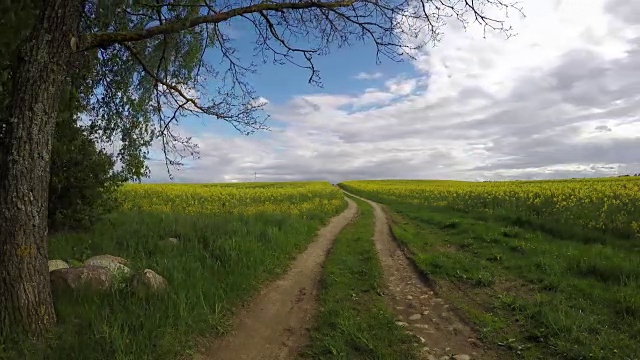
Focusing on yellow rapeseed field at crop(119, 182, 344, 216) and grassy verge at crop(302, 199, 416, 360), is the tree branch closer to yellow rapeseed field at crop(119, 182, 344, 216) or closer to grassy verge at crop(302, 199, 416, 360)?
grassy verge at crop(302, 199, 416, 360)

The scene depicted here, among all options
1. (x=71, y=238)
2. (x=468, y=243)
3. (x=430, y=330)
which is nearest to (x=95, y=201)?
(x=71, y=238)

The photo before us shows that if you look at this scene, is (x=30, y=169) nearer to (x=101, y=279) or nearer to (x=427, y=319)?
(x=101, y=279)

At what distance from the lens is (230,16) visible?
5906 millimetres

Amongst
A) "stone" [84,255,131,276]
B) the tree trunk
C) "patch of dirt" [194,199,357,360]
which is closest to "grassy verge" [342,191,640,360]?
"patch of dirt" [194,199,357,360]

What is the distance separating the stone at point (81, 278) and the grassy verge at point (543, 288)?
19.0 feet

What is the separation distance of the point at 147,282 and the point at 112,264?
1466mm

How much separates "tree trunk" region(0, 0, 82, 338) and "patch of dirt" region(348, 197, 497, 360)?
4.86 m

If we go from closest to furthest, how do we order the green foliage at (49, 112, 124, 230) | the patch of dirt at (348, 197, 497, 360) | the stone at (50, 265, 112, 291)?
the patch of dirt at (348, 197, 497, 360) → the stone at (50, 265, 112, 291) → the green foliage at (49, 112, 124, 230)

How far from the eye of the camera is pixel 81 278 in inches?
233

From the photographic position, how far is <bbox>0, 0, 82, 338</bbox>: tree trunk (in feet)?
14.3

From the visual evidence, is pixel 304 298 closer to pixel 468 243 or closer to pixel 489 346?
pixel 489 346

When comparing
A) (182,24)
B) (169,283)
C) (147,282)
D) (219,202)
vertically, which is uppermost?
(182,24)

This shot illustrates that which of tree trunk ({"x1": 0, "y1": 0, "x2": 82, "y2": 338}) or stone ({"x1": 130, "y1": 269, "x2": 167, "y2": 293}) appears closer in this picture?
tree trunk ({"x1": 0, "y1": 0, "x2": 82, "y2": 338})

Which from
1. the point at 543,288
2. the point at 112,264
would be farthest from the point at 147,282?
the point at 543,288
